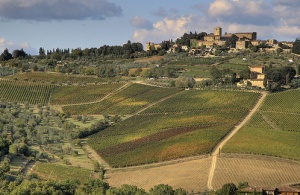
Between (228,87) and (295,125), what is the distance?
2381 centimetres

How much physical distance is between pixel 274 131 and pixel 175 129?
12.2m

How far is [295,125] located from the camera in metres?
71.4

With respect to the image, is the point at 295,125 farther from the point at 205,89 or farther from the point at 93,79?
the point at 93,79

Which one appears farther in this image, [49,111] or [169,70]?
[169,70]

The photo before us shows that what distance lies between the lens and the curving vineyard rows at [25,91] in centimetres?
9750

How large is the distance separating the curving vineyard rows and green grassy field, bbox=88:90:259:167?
22.3 meters

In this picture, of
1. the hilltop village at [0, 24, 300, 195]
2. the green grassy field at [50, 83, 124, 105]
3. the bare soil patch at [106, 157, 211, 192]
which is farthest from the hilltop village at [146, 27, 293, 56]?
the bare soil patch at [106, 157, 211, 192]

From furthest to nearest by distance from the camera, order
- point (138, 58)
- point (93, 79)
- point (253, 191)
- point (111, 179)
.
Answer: point (138, 58) < point (93, 79) < point (111, 179) < point (253, 191)

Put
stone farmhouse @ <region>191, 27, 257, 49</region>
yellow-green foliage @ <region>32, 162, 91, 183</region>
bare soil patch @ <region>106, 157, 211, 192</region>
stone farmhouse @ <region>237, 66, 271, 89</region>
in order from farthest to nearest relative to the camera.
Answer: stone farmhouse @ <region>191, 27, 257, 49</region>, stone farmhouse @ <region>237, 66, 271, 89</region>, yellow-green foliage @ <region>32, 162, 91, 183</region>, bare soil patch @ <region>106, 157, 211, 192</region>

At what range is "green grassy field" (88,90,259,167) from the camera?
6500 cm

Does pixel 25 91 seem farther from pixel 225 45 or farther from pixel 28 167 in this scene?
pixel 225 45

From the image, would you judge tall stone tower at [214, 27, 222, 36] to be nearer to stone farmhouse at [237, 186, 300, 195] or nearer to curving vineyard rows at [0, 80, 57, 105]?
curving vineyard rows at [0, 80, 57, 105]

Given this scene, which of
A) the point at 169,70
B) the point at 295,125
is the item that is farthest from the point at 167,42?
the point at 295,125

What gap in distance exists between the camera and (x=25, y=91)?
102m
